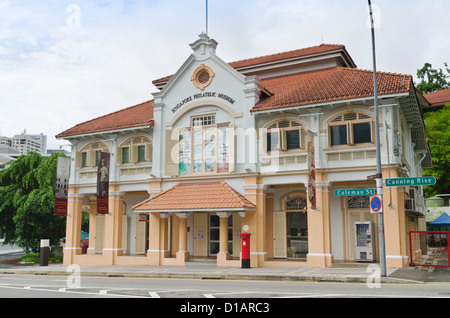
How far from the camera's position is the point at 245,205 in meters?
21.2

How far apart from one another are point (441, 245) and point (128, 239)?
675 inches

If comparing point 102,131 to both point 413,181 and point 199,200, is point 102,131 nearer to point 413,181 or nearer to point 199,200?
point 199,200

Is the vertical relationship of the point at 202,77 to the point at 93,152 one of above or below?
above

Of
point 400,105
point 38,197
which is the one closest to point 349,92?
point 400,105

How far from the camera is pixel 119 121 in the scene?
26656 millimetres

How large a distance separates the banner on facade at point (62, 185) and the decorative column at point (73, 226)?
0.49 metres

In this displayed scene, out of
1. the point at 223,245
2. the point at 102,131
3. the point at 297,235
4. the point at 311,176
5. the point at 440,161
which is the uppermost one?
the point at 440,161

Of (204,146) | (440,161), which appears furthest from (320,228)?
(440,161)

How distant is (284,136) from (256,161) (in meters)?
1.80

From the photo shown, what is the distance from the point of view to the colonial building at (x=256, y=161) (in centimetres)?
2052

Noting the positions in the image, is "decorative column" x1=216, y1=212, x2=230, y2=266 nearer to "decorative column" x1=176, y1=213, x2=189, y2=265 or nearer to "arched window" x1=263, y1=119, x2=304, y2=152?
"decorative column" x1=176, y1=213, x2=189, y2=265

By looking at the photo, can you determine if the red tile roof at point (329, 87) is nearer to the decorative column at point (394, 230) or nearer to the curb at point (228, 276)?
the decorative column at point (394, 230)

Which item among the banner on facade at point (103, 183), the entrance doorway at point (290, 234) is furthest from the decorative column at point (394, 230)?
the banner on facade at point (103, 183)
